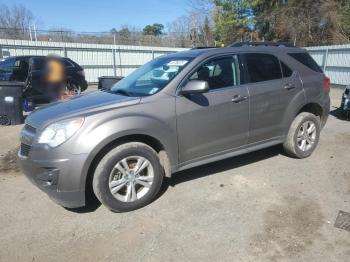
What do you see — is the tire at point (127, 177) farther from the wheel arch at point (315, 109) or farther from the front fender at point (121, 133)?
the wheel arch at point (315, 109)

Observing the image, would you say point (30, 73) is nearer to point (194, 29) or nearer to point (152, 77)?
point (152, 77)

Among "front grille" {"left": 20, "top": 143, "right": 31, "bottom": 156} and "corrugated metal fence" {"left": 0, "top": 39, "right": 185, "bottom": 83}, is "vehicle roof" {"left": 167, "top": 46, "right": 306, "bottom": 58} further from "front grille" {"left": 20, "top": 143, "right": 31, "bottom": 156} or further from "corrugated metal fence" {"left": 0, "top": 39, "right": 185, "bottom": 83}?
"corrugated metal fence" {"left": 0, "top": 39, "right": 185, "bottom": 83}

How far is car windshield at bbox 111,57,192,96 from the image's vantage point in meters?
3.94

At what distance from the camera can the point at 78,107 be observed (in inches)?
143

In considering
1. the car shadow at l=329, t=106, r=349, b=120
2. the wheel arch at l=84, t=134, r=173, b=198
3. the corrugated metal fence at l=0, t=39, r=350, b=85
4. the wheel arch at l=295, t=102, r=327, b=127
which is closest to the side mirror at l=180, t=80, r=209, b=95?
the wheel arch at l=84, t=134, r=173, b=198

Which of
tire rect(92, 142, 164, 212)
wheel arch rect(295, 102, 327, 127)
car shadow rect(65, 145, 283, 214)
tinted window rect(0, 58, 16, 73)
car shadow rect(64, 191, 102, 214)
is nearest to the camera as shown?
tire rect(92, 142, 164, 212)

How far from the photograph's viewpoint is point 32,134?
347 centimetres

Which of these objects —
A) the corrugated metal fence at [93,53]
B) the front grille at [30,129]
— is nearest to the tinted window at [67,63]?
the corrugated metal fence at [93,53]

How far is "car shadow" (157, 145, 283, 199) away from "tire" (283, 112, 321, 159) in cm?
41

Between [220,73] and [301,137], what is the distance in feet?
6.24

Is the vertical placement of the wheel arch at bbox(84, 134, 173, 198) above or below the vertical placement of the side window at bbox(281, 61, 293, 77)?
below

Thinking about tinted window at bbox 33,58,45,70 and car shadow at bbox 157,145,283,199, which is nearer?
car shadow at bbox 157,145,283,199

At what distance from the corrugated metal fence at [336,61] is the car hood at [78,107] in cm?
1436

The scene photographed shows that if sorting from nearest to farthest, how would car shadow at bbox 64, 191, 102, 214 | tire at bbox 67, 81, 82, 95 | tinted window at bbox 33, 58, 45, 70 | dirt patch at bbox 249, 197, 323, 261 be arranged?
dirt patch at bbox 249, 197, 323, 261, car shadow at bbox 64, 191, 102, 214, tinted window at bbox 33, 58, 45, 70, tire at bbox 67, 81, 82, 95
